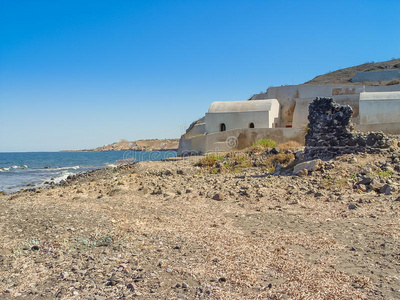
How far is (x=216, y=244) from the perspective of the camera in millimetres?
4477

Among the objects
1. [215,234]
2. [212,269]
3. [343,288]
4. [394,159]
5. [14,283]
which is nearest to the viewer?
[343,288]

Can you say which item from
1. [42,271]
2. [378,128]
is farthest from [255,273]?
[378,128]

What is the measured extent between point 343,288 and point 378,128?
1463 cm

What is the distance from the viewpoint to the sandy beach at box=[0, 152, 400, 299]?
3.24 metres

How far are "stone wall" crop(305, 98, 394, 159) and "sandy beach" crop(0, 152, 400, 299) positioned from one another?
5.65 ft

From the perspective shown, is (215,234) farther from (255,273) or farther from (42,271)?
(42,271)

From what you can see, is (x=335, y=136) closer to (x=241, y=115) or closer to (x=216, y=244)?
(x=216, y=244)

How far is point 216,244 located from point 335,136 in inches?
283

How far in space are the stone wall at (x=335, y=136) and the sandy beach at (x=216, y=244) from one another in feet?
5.65

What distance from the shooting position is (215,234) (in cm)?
494

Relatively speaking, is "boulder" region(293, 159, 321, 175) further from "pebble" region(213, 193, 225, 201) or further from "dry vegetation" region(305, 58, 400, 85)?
"dry vegetation" region(305, 58, 400, 85)

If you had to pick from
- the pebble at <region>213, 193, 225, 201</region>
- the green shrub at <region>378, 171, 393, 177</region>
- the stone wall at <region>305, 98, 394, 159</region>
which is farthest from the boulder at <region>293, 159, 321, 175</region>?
the pebble at <region>213, 193, 225, 201</region>

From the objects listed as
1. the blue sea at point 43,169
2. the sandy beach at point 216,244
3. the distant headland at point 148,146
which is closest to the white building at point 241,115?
the blue sea at point 43,169

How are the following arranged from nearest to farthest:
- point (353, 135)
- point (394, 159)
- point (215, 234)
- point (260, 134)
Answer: point (215, 234), point (394, 159), point (353, 135), point (260, 134)
